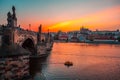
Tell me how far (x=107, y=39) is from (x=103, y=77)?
166m

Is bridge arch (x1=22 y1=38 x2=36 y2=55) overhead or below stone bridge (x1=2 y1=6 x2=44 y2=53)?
below

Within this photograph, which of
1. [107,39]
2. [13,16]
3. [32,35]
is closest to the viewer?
[13,16]

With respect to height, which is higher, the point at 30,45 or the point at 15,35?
the point at 15,35

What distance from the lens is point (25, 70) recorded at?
20125mm

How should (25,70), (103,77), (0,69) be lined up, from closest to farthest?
(0,69)
(25,70)
(103,77)

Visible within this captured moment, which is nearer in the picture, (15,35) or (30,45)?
(15,35)

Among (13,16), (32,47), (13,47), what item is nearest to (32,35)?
(32,47)

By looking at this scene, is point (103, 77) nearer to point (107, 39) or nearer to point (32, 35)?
point (32, 35)

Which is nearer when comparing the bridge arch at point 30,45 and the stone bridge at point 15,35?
the stone bridge at point 15,35

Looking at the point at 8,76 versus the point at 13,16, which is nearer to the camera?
the point at 8,76

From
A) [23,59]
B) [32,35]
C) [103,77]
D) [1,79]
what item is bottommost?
[103,77]

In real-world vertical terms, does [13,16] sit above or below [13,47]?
above

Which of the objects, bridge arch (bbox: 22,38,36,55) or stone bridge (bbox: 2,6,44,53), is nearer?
stone bridge (bbox: 2,6,44,53)

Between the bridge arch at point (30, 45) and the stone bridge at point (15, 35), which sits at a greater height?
the stone bridge at point (15, 35)
